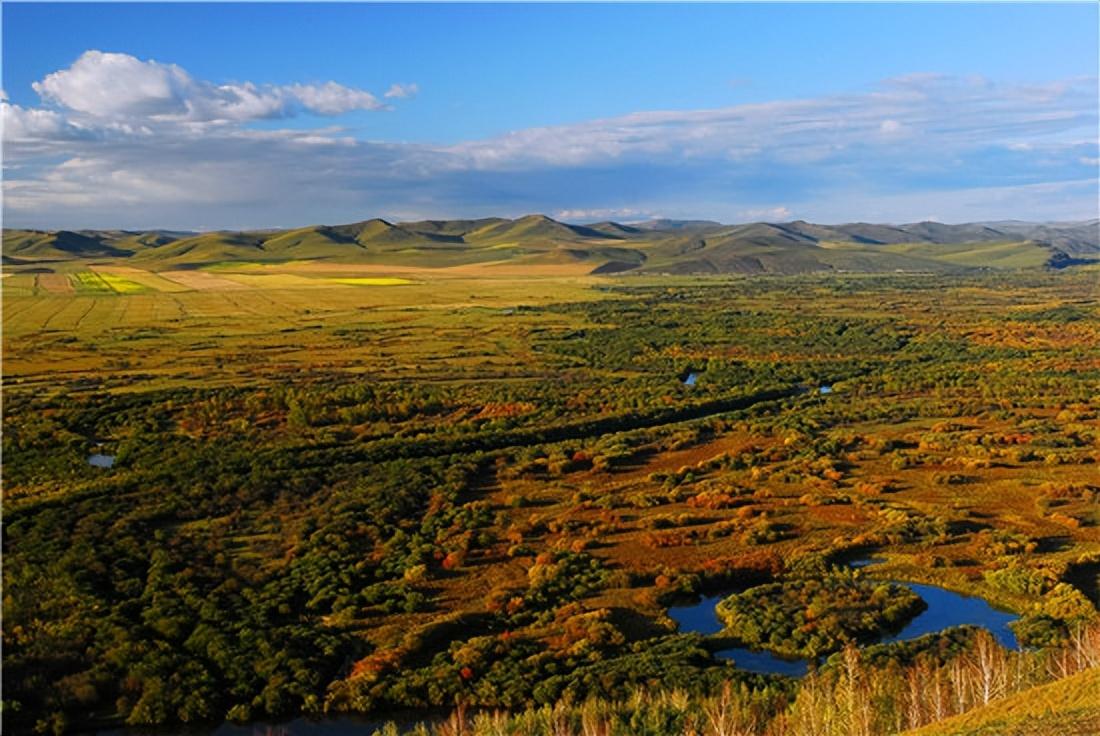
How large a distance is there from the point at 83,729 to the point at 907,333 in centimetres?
10597

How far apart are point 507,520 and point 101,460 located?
27.0 metres

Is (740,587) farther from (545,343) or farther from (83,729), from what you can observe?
(545,343)

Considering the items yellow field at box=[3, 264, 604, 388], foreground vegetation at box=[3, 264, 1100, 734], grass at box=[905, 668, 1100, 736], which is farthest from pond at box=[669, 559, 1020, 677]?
yellow field at box=[3, 264, 604, 388]

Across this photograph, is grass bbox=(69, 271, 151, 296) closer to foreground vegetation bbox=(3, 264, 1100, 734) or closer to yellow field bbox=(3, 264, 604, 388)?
yellow field bbox=(3, 264, 604, 388)

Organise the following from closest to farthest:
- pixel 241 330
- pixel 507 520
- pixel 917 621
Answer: pixel 917 621, pixel 507 520, pixel 241 330

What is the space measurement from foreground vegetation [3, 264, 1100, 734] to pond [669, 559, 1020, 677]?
2.04 feet

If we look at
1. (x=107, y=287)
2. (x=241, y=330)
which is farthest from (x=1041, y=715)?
(x=107, y=287)

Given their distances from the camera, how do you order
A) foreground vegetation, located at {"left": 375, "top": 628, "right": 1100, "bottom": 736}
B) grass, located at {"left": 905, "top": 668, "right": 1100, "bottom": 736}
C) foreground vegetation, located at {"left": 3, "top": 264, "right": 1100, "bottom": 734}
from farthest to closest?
1. foreground vegetation, located at {"left": 3, "top": 264, "right": 1100, "bottom": 734}
2. foreground vegetation, located at {"left": 375, "top": 628, "right": 1100, "bottom": 736}
3. grass, located at {"left": 905, "top": 668, "right": 1100, "bottom": 736}

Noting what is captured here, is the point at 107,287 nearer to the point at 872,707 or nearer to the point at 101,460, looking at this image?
Answer: the point at 101,460

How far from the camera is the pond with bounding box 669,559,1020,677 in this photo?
102 ft

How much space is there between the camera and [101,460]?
5775cm

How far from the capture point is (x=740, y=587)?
37750 millimetres

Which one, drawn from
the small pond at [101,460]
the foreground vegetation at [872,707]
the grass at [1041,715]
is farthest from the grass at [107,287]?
the grass at [1041,715]

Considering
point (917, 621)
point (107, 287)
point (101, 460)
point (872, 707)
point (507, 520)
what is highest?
point (107, 287)
